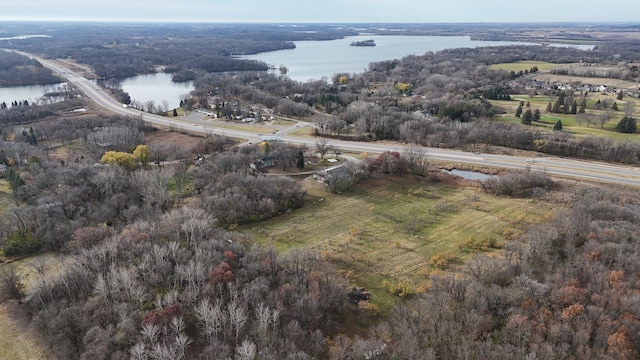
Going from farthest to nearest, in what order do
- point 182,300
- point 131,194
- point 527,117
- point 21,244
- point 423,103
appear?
point 423,103, point 527,117, point 131,194, point 21,244, point 182,300

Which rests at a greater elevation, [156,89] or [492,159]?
[156,89]

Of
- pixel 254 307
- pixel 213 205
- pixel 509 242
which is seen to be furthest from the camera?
pixel 213 205

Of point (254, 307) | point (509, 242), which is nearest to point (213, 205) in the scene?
point (254, 307)

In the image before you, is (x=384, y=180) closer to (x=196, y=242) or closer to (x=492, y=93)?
(x=196, y=242)

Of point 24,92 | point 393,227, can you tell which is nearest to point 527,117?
point 393,227

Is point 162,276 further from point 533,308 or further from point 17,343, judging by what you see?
point 533,308

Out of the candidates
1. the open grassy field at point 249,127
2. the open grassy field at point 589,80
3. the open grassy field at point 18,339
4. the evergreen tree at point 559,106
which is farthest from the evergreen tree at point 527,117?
the open grassy field at point 18,339

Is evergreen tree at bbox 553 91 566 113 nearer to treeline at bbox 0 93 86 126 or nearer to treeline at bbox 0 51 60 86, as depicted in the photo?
treeline at bbox 0 93 86 126
